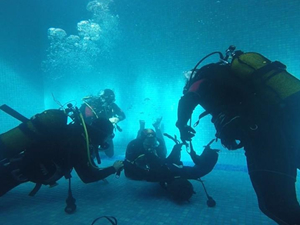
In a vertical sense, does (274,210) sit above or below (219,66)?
below

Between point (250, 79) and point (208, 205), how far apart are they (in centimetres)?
233

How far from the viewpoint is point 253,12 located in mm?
10164

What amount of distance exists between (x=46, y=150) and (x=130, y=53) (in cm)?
1176

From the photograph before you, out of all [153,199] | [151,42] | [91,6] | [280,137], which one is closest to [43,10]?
[91,6]

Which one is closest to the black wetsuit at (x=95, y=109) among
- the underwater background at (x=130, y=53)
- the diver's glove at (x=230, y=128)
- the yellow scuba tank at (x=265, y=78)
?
the underwater background at (x=130, y=53)

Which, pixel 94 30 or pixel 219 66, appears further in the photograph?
pixel 94 30

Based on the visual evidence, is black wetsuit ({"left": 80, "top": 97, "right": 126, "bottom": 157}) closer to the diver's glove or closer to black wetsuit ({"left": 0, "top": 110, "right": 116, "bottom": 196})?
black wetsuit ({"left": 0, "top": 110, "right": 116, "bottom": 196})

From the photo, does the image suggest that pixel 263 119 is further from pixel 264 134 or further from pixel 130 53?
pixel 130 53

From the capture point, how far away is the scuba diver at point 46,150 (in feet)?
9.12

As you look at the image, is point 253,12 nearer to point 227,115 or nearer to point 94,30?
point 227,115

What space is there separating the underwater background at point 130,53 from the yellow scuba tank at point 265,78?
8.28 ft

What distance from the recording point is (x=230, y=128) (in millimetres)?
1871

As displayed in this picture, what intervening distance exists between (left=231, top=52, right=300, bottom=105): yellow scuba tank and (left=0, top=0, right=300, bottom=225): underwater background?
2.52 m

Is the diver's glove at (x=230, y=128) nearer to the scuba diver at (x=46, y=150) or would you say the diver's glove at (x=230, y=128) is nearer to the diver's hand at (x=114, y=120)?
the scuba diver at (x=46, y=150)
